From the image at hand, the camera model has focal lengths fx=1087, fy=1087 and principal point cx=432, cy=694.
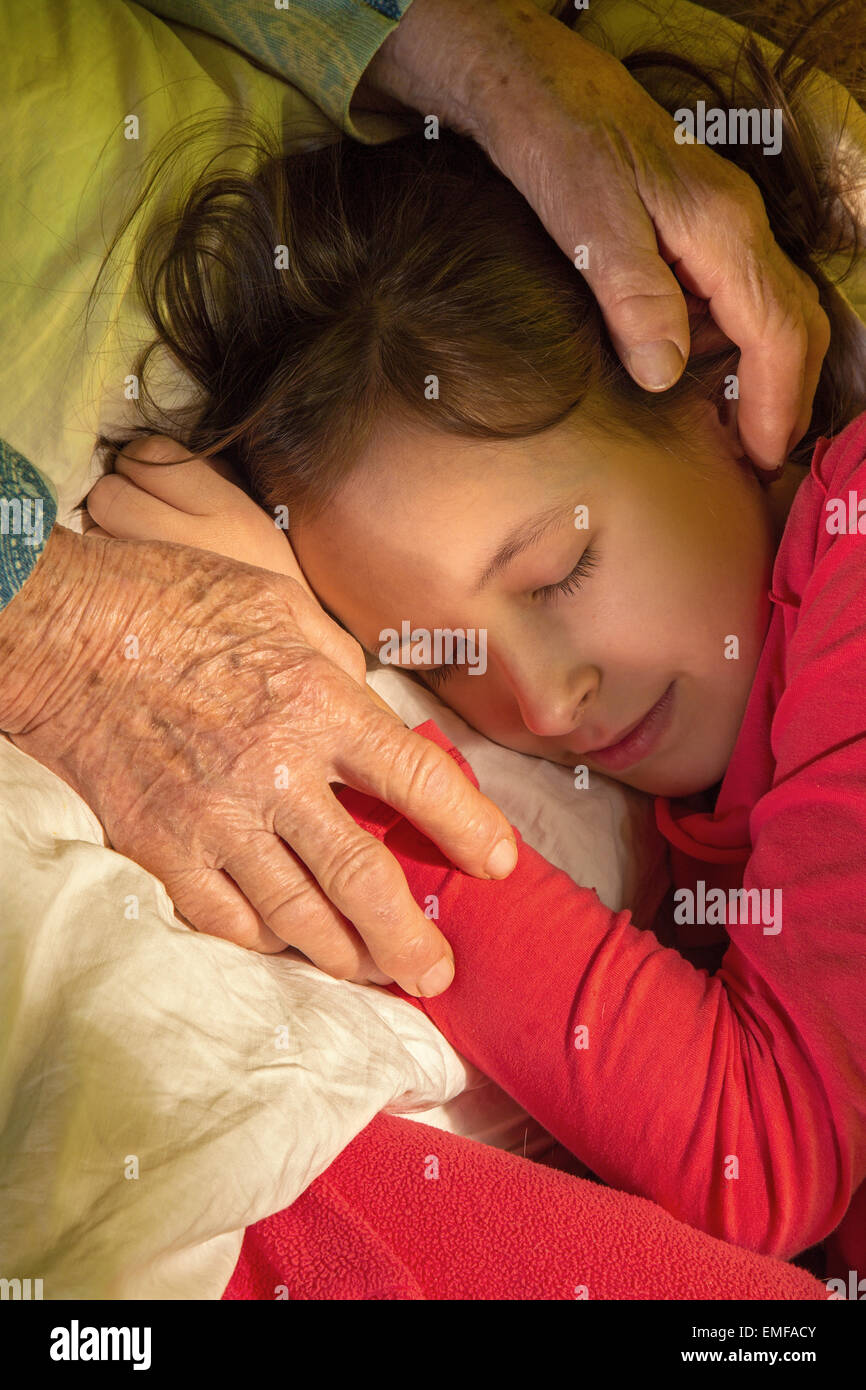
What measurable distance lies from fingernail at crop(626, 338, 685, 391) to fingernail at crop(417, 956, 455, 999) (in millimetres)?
455

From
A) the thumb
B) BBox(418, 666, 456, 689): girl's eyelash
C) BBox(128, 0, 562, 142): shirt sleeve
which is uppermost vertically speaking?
BBox(128, 0, 562, 142): shirt sleeve

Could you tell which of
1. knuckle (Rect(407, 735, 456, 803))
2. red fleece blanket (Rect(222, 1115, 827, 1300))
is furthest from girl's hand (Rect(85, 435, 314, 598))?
red fleece blanket (Rect(222, 1115, 827, 1300))

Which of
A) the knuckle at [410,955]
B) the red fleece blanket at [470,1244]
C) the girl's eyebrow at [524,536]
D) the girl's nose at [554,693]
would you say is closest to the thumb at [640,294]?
the girl's eyebrow at [524,536]

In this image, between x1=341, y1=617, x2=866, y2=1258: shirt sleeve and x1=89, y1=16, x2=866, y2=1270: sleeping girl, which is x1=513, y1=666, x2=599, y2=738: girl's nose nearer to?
x1=89, y1=16, x2=866, y2=1270: sleeping girl

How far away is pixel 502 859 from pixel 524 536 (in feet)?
0.84

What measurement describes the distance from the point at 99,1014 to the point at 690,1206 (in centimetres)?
41

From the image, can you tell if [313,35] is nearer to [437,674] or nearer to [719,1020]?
[437,674]

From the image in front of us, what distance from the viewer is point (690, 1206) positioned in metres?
0.71

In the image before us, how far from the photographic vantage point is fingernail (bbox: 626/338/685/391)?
812mm

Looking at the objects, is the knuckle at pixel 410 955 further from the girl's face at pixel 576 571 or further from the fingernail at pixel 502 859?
the girl's face at pixel 576 571

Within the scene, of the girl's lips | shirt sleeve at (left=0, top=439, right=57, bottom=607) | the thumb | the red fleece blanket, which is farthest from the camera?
the girl's lips

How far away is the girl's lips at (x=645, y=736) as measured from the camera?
0.93 m
